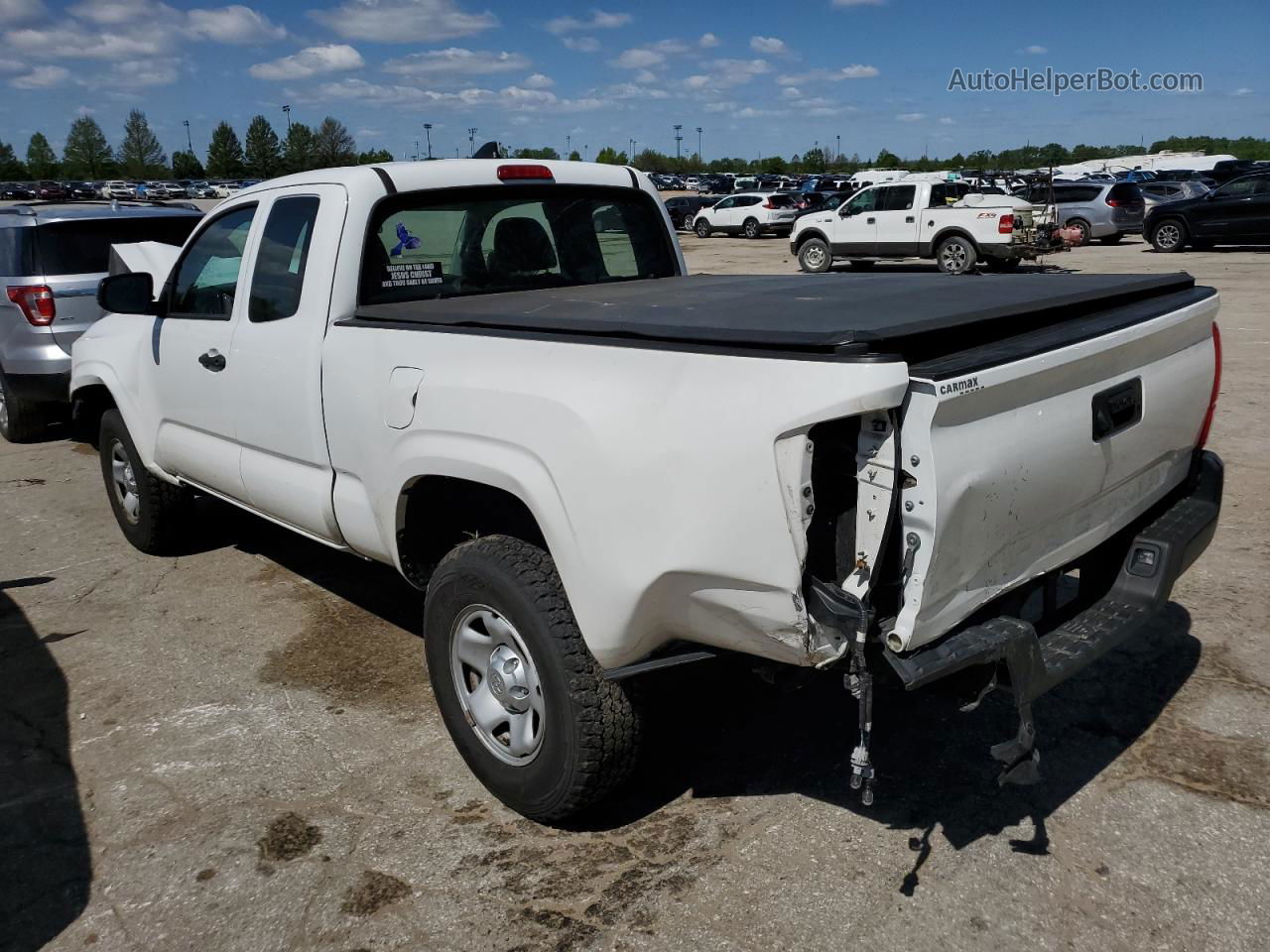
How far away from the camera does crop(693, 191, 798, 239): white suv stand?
35406 mm

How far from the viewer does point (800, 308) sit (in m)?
2.95

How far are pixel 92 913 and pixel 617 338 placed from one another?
2145 mm

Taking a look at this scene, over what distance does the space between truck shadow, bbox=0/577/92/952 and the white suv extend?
3288 centimetres

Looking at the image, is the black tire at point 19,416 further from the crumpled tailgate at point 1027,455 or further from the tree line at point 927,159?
the tree line at point 927,159

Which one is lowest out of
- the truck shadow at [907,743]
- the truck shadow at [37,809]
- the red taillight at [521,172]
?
the truck shadow at [37,809]

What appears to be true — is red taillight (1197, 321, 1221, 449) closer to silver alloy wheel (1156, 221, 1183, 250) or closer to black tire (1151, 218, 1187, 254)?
black tire (1151, 218, 1187, 254)

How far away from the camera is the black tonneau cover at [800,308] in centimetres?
245

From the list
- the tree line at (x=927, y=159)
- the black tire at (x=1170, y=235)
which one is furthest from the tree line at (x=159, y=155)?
the black tire at (x=1170, y=235)

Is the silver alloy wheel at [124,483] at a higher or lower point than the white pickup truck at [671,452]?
lower

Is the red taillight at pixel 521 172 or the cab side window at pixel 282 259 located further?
the red taillight at pixel 521 172

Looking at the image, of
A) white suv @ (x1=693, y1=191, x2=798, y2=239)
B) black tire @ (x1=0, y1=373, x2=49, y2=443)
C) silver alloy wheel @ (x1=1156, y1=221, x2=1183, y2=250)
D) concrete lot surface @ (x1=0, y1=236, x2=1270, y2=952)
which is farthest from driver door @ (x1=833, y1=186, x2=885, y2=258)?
concrete lot surface @ (x1=0, y1=236, x2=1270, y2=952)

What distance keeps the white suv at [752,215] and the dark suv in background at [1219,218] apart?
13997 millimetres

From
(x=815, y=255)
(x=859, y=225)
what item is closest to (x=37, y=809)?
(x=859, y=225)

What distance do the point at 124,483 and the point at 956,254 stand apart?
18.2 metres
